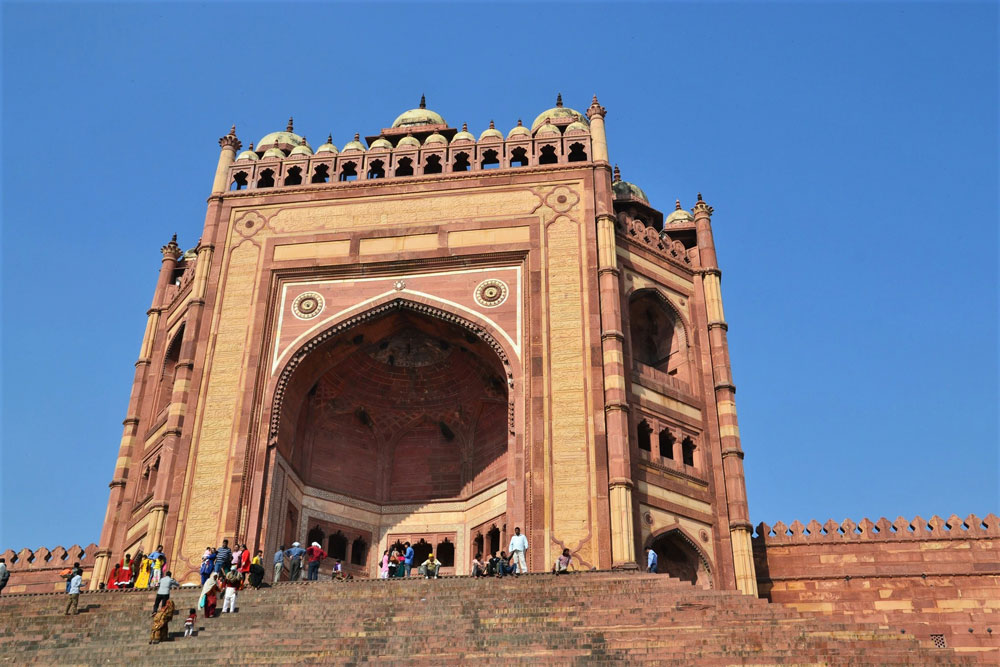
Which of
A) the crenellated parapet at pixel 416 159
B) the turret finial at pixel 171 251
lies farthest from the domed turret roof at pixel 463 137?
the turret finial at pixel 171 251

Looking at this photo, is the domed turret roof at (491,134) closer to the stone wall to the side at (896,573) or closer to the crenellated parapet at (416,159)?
the crenellated parapet at (416,159)

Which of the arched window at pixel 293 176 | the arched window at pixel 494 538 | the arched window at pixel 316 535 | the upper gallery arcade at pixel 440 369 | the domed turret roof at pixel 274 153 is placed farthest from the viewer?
the domed turret roof at pixel 274 153

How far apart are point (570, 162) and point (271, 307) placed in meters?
7.46

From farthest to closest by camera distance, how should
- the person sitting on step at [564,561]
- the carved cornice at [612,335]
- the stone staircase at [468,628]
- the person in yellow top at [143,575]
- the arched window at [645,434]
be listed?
the arched window at [645,434] < the carved cornice at [612,335] < the person in yellow top at [143,575] < the person sitting on step at [564,561] < the stone staircase at [468,628]

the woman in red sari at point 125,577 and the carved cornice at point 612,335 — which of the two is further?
the carved cornice at point 612,335

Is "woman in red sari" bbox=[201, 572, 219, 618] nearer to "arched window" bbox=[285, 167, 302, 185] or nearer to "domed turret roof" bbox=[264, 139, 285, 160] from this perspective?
"arched window" bbox=[285, 167, 302, 185]

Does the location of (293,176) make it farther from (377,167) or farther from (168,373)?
(168,373)

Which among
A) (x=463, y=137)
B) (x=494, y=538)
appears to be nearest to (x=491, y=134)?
A: (x=463, y=137)

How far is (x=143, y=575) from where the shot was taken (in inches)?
817

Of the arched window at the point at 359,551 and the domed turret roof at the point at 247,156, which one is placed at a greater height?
the domed turret roof at the point at 247,156

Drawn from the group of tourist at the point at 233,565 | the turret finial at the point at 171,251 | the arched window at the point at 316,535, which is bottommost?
the group of tourist at the point at 233,565

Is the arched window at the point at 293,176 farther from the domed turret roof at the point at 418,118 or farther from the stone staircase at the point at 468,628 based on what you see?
the stone staircase at the point at 468,628

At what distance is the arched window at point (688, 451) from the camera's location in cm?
2366

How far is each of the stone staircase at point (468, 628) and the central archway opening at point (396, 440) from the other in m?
6.81
